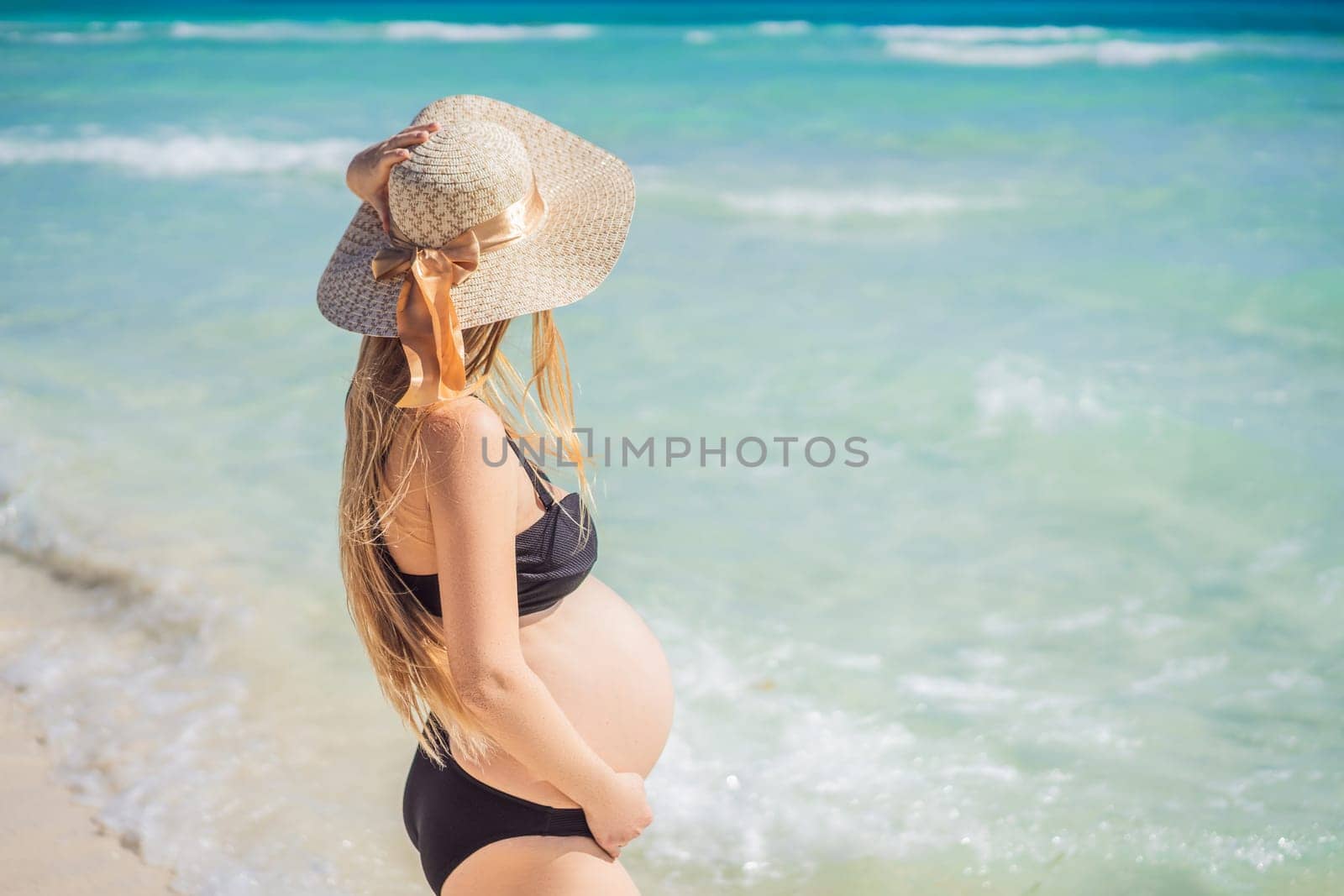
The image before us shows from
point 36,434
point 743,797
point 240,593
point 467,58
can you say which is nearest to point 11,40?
point 467,58

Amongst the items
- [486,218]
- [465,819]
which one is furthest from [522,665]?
[486,218]

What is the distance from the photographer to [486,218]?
1.55m

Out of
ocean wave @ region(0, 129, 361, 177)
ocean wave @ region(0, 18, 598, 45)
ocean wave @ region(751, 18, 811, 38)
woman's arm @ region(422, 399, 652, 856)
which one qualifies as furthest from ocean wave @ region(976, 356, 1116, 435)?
ocean wave @ region(0, 18, 598, 45)

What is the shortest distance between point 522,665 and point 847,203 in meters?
9.22

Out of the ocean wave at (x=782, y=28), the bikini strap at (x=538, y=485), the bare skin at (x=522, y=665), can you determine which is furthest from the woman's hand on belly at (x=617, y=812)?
the ocean wave at (x=782, y=28)

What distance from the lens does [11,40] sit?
22453mm

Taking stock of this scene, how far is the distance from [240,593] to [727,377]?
9.67 ft

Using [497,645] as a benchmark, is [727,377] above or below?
below

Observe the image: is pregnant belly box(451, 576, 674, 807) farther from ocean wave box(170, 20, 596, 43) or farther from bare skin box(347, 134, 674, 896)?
ocean wave box(170, 20, 596, 43)

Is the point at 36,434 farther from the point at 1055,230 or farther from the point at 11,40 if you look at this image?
the point at 11,40

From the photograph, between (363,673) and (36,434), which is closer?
(363,673)

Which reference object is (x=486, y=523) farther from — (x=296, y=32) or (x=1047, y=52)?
(x=296, y=32)

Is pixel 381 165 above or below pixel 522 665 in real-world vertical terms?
above

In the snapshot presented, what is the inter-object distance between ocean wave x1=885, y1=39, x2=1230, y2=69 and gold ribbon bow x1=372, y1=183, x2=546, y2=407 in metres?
20.6
